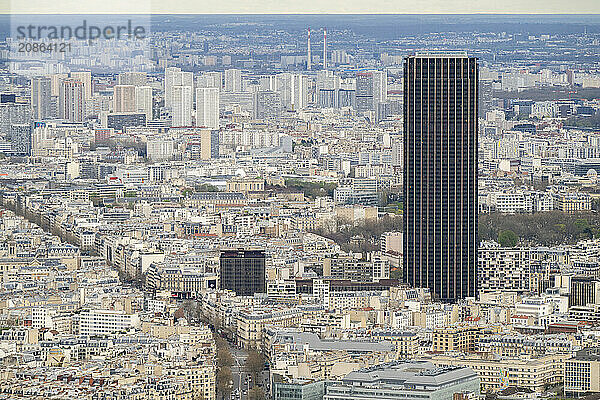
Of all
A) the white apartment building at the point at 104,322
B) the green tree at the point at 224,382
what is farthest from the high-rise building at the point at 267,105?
the green tree at the point at 224,382

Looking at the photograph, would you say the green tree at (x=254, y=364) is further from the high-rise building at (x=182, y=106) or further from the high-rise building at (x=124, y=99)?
the high-rise building at (x=182, y=106)

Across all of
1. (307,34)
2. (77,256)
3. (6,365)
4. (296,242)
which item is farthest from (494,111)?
(6,365)

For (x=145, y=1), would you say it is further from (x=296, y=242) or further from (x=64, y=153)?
(x=64, y=153)

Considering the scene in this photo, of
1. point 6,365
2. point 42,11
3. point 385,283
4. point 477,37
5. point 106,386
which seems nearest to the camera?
point 106,386

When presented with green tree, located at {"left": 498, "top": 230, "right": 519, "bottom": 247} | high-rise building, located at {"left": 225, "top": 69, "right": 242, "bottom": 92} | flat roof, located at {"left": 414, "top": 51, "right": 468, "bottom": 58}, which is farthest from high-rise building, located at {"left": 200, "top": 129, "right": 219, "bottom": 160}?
flat roof, located at {"left": 414, "top": 51, "right": 468, "bottom": 58}

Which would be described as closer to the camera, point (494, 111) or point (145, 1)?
point (145, 1)
